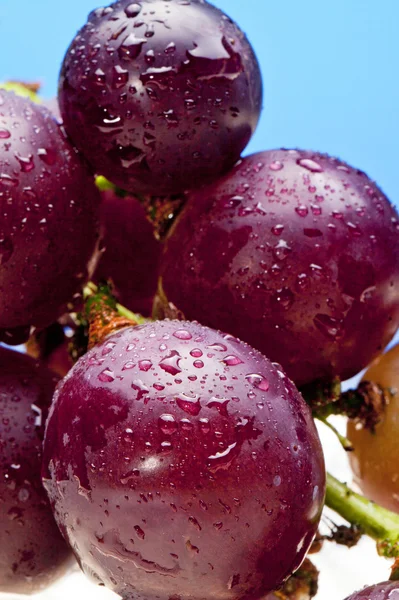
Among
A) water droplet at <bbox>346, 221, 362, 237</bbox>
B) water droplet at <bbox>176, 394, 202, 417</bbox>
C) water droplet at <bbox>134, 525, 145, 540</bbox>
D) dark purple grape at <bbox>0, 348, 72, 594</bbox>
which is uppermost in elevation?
water droplet at <bbox>346, 221, 362, 237</bbox>

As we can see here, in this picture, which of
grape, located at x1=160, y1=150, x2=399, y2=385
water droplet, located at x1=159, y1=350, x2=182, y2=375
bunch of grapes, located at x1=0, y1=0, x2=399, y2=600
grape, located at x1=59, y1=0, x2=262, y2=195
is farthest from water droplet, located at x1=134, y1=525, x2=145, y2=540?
grape, located at x1=59, y1=0, x2=262, y2=195

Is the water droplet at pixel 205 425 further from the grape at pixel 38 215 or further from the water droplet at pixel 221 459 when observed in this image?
the grape at pixel 38 215

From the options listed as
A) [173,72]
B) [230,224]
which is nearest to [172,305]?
[230,224]

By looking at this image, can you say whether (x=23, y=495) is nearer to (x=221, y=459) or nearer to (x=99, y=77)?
(x=221, y=459)

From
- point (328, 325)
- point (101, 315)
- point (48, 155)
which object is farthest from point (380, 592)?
point (48, 155)

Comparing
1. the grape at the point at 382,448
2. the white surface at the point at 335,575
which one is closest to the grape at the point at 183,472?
the grape at the point at 382,448

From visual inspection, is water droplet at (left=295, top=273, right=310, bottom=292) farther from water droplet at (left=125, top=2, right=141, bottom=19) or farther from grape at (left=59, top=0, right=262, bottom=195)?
water droplet at (left=125, top=2, right=141, bottom=19)
